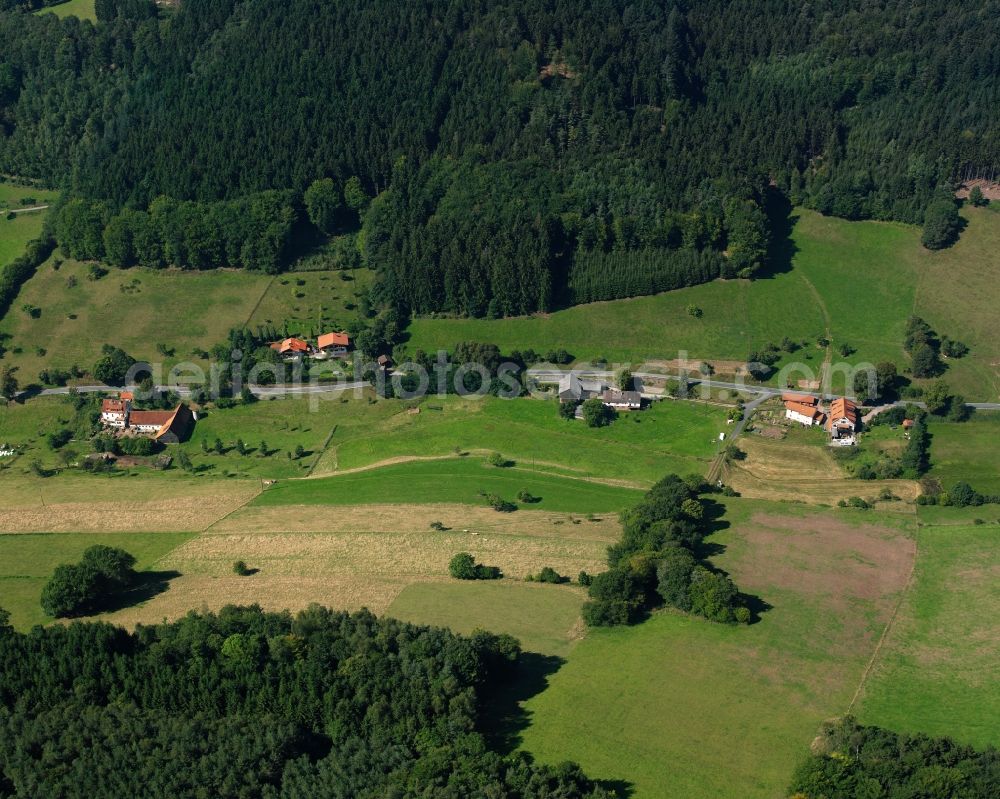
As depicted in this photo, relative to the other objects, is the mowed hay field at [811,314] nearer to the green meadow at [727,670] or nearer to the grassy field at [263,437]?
the grassy field at [263,437]

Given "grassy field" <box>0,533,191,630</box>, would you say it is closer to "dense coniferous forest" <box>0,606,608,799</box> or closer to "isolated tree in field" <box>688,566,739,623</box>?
"dense coniferous forest" <box>0,606,608,799</box>

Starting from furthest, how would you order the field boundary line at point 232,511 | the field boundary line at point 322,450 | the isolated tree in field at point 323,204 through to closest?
the isolated tree in field at point 323,204 → the field boundary line at point 322,450 → the field boundary line at point 232,511

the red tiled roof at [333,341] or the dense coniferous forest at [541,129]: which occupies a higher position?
the dense coniferous forest at [541,129]

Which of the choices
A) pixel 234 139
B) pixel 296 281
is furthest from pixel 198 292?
pixel 234 139

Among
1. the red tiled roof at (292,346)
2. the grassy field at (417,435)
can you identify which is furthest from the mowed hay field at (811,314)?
the red tiled roof at (292,346)

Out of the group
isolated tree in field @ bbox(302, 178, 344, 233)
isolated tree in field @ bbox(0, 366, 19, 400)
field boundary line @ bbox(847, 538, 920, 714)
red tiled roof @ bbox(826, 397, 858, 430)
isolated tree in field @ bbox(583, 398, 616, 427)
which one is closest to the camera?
field boundary line @ bbox(847, 538, 920, 714)

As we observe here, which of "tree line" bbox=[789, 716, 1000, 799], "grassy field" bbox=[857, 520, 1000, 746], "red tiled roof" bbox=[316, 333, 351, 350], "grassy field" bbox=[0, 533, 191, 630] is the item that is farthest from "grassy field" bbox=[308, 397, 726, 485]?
"tree line" bbox=[789, 716, 1000, 799]

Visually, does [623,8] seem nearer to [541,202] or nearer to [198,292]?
[541,202]
